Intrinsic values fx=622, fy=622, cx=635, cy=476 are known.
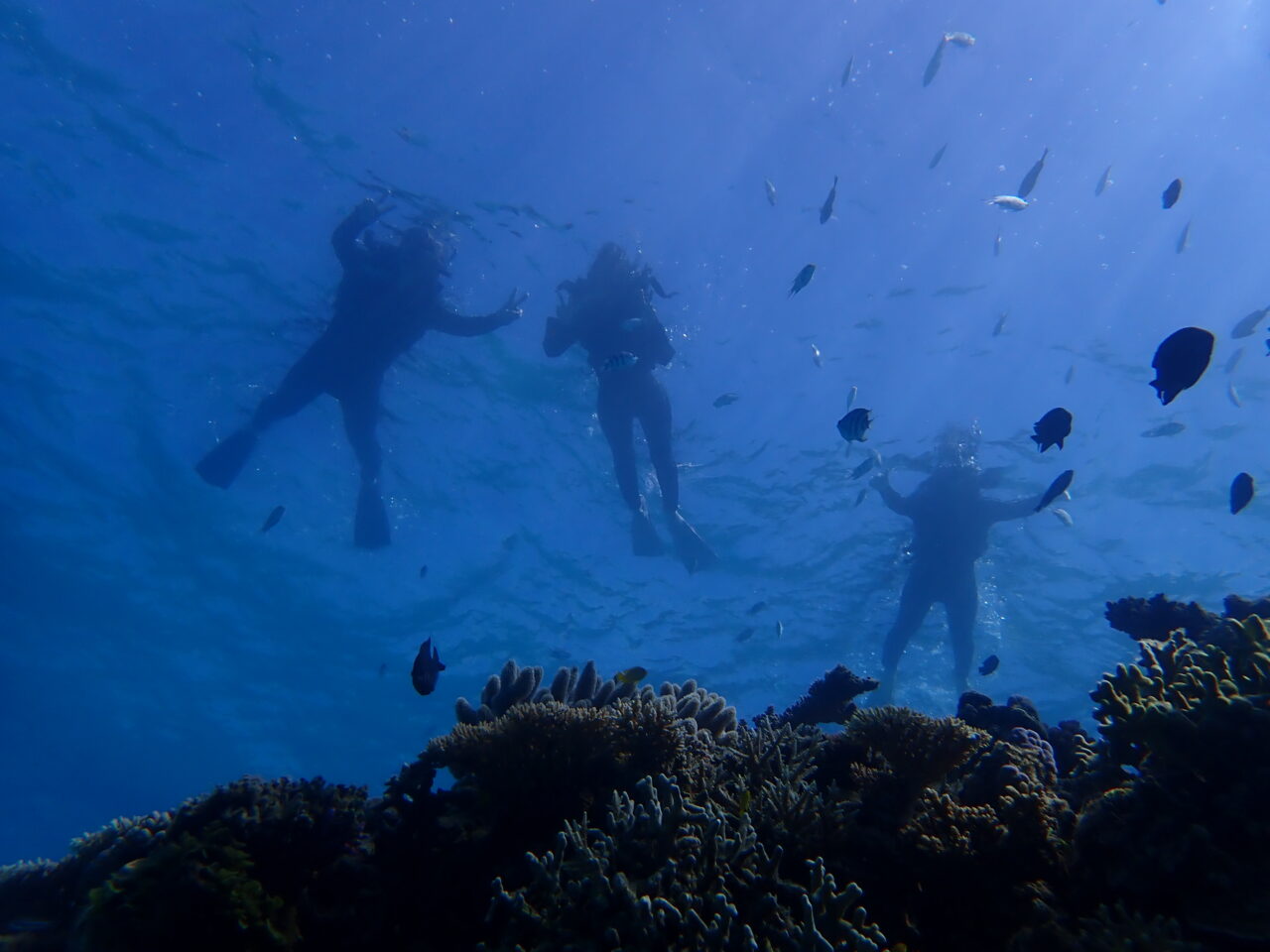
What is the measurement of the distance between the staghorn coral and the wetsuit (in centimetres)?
2042

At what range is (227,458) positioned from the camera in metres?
16.5

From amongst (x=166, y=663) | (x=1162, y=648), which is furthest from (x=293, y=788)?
(x=166, y=663)

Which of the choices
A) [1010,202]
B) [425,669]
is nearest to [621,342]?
[1010,202]

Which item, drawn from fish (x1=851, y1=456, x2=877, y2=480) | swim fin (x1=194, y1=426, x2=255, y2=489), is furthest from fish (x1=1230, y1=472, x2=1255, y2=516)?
swim fin (x1=194, y1=426, x2=255, y2=489)

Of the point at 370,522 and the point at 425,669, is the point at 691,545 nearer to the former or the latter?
the point at 370,522

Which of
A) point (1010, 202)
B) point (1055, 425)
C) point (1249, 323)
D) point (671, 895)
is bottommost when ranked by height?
point (671, 895)

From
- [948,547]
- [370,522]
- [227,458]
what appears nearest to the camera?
[227,458]

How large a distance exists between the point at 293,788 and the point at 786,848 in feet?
10.5

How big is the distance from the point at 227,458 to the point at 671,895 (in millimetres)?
17881

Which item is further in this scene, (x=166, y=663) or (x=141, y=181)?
(x=166, y=663)

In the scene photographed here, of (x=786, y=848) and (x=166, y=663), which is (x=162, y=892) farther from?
(x=166, y=663)

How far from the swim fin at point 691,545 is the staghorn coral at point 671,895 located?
56.7ft

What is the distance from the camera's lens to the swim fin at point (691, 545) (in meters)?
20.4

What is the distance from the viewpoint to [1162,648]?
3.83 m
